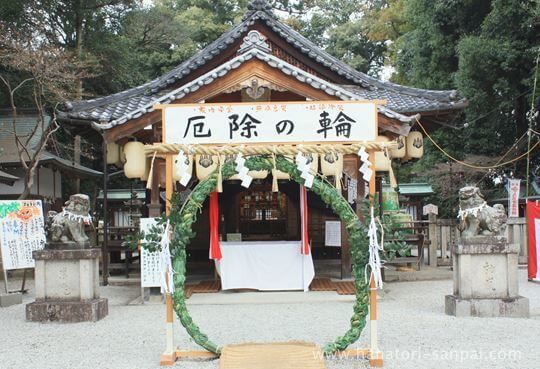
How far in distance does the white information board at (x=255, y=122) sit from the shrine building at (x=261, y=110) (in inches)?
0.7

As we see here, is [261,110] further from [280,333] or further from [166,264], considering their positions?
[280,333]

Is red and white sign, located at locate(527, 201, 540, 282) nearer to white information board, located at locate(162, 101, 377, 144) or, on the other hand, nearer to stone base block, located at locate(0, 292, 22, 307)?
white information board, located at locate(162, 101, 377, 144)

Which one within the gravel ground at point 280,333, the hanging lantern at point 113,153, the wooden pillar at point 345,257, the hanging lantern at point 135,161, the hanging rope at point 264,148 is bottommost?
the gravel ground at point 280,333

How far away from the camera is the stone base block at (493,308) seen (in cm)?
832

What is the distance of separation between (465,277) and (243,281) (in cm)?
473

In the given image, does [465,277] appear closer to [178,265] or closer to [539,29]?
[178,265]

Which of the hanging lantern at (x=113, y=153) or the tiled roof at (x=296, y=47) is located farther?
the hanging lantern at (x=113, y=153)

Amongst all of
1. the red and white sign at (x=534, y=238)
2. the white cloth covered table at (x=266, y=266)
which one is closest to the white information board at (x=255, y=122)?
the white cloth covered table at (x=266, y=266)

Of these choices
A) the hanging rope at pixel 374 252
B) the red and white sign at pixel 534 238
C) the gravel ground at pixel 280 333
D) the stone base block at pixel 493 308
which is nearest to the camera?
the hanging rope at pixel 374 252

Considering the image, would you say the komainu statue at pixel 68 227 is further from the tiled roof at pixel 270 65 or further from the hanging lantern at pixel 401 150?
the hanging lantern at pixel 401 150

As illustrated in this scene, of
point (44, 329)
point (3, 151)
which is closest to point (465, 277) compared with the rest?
point (44, 329)

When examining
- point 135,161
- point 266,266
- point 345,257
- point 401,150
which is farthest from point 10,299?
point 401,150

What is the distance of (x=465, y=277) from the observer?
8.47 metres

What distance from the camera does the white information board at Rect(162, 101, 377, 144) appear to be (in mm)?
5988
